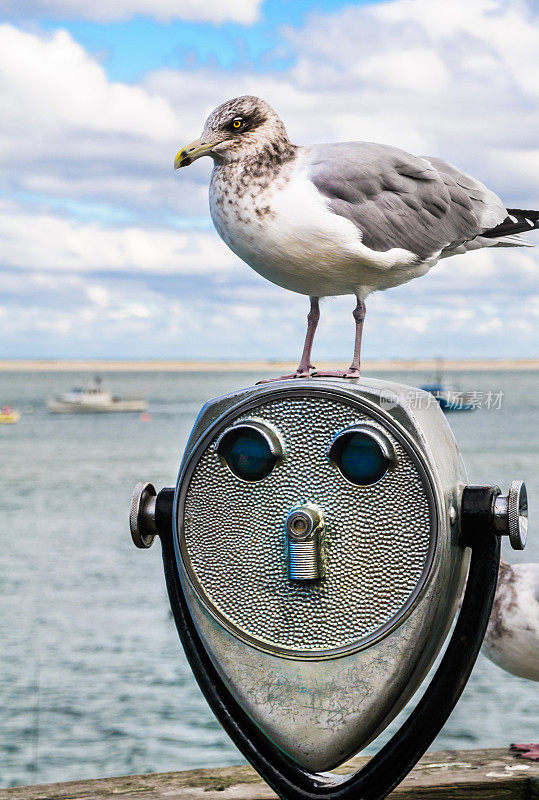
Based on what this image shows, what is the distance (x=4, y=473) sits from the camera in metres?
27.8

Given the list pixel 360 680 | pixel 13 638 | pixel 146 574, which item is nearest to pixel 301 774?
pixel 360 680

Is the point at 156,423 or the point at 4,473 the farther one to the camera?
the point at 156,423

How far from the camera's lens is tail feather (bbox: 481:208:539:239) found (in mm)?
2549

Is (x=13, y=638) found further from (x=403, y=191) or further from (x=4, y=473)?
(x=4, y=473)

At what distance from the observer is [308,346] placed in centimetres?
221

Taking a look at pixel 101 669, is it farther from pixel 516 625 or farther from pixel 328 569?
pixel 328 569

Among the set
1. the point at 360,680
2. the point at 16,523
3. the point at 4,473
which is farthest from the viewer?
the point at 4,473

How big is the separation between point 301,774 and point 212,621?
1.01 feet

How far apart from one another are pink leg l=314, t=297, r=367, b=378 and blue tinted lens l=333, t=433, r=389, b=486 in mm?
164

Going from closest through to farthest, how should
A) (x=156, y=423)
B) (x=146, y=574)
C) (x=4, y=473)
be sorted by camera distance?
(x=146, y=574), (x=4, y=473), (x=156, y=423)

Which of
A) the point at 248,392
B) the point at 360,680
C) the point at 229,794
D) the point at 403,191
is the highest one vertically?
the point at 403,191

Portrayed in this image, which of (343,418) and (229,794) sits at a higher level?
(343,418)

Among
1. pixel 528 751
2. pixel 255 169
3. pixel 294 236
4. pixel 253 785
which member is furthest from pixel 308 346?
pixel 528 751

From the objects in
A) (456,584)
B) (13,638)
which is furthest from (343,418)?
(13,638)
